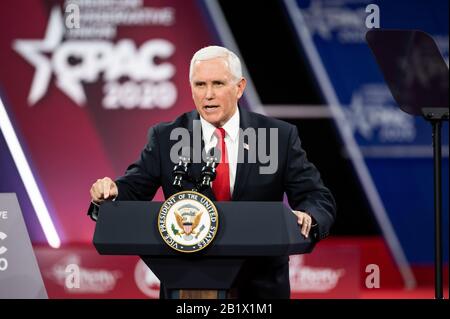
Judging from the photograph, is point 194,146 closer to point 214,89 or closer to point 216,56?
point 214,89

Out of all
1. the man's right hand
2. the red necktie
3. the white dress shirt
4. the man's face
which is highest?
the man's face

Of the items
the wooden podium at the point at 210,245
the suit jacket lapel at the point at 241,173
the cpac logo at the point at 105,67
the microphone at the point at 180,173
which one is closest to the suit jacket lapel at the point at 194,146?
the suit jacket lapel at the point at 241,173

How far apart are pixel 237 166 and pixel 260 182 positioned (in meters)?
0.09

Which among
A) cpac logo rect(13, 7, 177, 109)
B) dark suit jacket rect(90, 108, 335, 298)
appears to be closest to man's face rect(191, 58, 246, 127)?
dark suit jacket rect(90, 108, 335, 298)

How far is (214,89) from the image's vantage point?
260cm

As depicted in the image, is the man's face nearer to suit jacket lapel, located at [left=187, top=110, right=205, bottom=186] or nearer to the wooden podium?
suit jacket lapel, located at [left=187, top=110, right=205, bottom=186]

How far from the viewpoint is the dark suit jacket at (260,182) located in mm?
2607

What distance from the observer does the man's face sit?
8.43 feet

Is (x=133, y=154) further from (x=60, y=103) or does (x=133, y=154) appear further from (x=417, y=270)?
(x=417, y=270)

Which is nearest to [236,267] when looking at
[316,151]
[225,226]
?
[225,226]

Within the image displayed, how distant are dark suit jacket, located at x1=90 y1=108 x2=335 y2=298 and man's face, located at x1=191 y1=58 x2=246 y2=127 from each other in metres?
0.10

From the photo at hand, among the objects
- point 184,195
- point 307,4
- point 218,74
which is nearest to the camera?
point 184,195

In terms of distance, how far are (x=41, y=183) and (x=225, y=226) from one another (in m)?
3.19

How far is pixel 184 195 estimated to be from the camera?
7.08 ft
